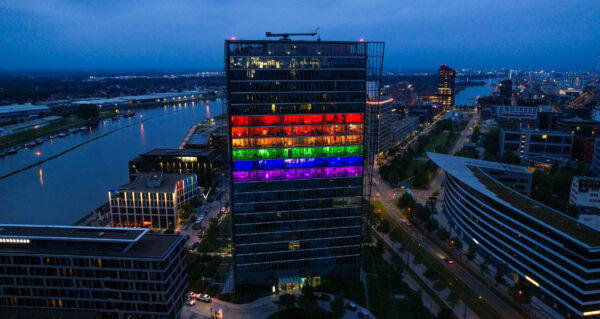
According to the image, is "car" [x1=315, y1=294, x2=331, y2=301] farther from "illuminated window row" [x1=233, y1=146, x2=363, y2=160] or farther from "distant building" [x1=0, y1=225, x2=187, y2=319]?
"illuminated window row" [x1=233, y1=146, x2=363, y2=160]

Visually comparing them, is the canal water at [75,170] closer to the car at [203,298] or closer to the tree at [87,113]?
the tree at [87,113]

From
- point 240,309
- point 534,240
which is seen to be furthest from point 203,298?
point 534,240

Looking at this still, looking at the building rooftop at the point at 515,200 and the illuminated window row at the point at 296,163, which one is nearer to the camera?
the building rooftop at the point at 515,200

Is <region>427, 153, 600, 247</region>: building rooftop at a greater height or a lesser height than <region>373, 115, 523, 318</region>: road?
greater

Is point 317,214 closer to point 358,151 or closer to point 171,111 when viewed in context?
point 358,151

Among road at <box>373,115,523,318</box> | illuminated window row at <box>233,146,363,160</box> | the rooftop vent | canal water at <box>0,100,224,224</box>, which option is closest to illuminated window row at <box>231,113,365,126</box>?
illuminated window row at <box>233,146,363,160</box>

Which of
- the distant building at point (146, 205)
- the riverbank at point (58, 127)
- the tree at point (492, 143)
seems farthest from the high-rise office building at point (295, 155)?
the riverbank at point (58, 127)

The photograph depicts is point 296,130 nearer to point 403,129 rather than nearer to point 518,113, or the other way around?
point 403,129
